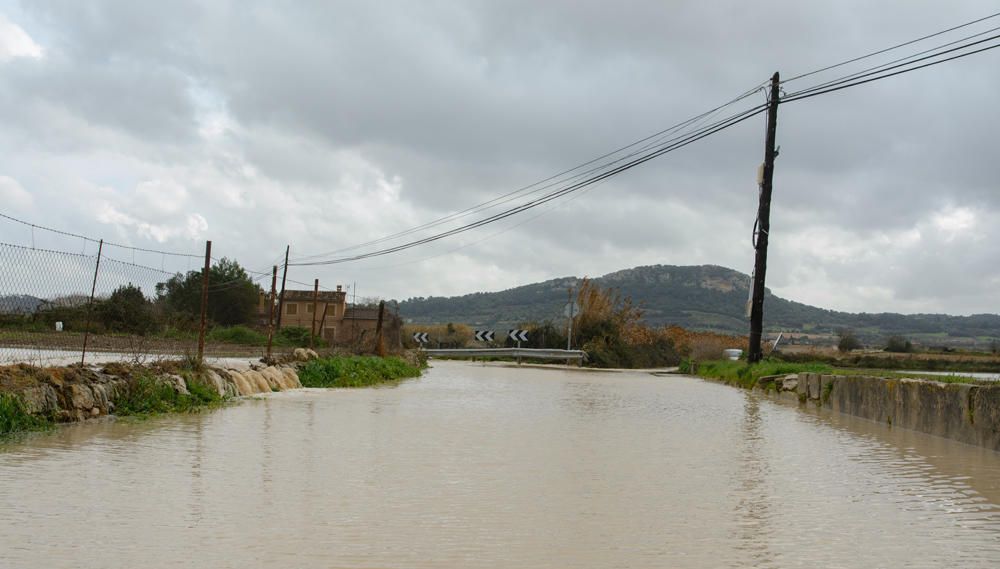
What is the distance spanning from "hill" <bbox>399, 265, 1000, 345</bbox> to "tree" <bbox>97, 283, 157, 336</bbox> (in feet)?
148

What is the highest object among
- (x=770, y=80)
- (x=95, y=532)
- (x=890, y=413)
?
(x=770, y=80)

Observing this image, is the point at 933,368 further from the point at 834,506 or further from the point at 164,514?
the point at 164,514

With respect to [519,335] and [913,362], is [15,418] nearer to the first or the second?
[913,362]

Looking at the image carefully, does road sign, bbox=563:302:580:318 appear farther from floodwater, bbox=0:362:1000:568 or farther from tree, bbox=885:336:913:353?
floodwater, bbox=0:362:1000:568

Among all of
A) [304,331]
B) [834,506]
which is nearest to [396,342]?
[304,331]

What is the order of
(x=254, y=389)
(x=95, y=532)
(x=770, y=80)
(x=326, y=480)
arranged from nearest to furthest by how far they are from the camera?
(x=95, y=532) → (x=326, y=480) → (x=254, y=389) → (x=770, y=80)

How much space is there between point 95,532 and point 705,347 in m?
37.2

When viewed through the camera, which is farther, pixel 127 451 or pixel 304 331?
pixel 304 331

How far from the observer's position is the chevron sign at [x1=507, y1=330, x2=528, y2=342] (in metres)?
46.2

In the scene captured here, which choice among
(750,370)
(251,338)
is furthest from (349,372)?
(251,338)

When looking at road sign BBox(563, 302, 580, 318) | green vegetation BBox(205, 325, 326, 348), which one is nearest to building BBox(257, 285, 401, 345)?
green vegetation BBox(205, 325, 326, 348)

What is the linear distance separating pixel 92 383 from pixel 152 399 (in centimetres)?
118

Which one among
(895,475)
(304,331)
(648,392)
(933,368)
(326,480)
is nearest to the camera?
(326,480)

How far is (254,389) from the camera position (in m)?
18.0
